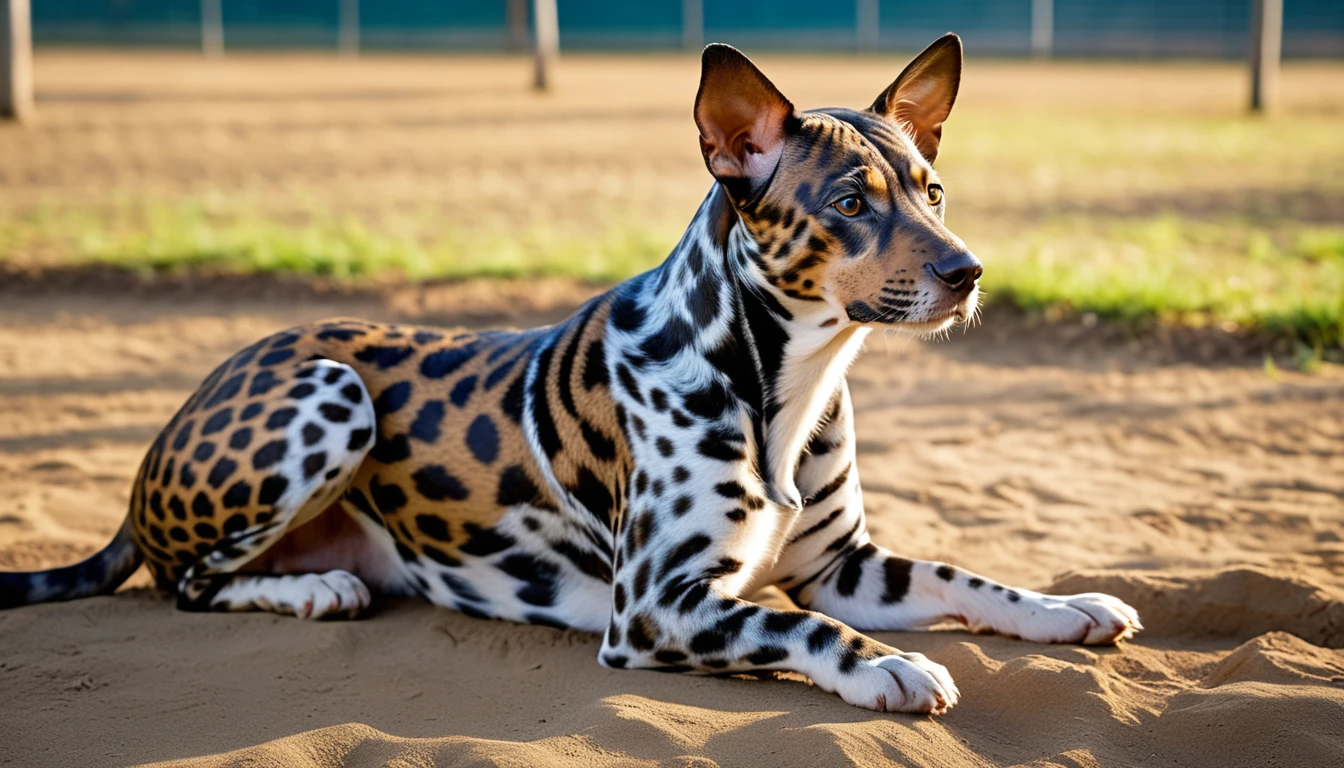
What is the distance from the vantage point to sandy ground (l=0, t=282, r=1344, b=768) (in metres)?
3.54

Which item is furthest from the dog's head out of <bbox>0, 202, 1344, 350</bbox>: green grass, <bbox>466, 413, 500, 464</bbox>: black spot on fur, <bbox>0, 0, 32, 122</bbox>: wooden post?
<bbox>0, 0, 32, 122</bbox>: wooden post

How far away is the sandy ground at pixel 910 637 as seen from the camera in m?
3.54

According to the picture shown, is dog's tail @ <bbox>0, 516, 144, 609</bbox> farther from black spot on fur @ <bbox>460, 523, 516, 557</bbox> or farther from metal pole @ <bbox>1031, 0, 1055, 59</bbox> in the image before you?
metal pole @ <bbox>1031, 0, 1055, 59</bbox>

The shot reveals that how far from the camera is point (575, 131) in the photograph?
1722 centimetres

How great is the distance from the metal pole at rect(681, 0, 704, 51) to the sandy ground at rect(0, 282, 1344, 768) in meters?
25.2

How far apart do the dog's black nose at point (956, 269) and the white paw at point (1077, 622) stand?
1182 mm

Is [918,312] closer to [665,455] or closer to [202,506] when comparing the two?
[665,455]

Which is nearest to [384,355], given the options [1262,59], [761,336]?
[761,336]

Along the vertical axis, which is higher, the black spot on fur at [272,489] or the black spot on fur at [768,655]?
the black spot on fur at [272,489]

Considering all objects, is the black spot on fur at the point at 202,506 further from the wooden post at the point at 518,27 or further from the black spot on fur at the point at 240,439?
the wooden post at the point at 518,27

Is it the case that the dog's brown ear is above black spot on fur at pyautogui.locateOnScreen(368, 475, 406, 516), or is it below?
above

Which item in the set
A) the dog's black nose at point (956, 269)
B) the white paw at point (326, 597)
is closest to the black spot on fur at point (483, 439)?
the white paw at point (326, 597)

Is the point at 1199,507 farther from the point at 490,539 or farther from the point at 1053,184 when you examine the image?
the point at 1053,184

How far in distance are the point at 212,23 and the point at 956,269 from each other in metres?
29.8
